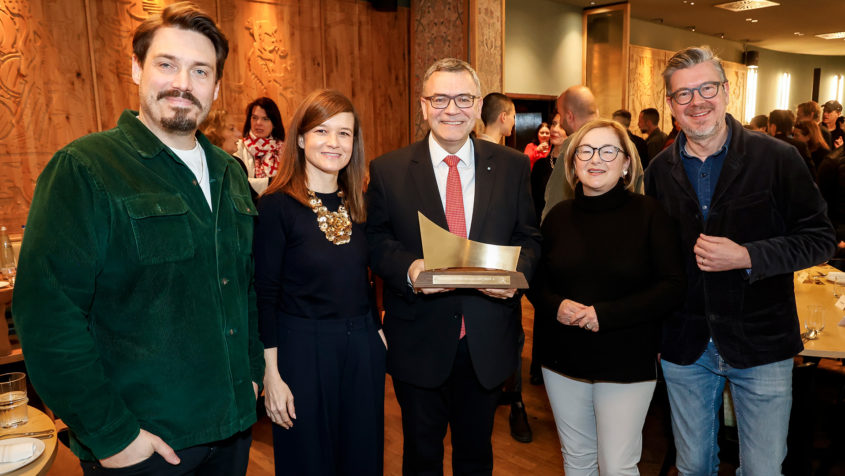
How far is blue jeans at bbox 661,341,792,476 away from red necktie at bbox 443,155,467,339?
2.71 feet

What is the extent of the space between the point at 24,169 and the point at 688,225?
4910 mm

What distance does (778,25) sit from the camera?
11312mm

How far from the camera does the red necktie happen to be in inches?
76.7

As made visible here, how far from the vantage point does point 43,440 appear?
169 cm

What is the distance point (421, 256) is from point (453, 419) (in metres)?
0.62

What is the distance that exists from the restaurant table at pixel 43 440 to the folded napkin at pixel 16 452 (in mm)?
30

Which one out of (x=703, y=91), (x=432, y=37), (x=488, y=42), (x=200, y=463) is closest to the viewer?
(x=200, y=463)

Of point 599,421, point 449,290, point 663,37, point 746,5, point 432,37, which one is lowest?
point 599,421

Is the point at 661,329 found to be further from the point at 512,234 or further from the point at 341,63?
the point at 341,63

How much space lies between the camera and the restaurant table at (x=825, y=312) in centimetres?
214

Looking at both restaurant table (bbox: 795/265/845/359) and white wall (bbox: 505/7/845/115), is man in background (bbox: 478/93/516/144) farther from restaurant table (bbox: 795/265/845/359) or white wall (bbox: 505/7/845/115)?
white wall (bbox: 505/7/845/115)

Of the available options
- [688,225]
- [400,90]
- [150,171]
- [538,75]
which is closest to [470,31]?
[400,90]

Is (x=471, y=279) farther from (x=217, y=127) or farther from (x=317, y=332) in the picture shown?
(x=217, y=127)

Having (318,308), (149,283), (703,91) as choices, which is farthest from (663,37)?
(149,283)
